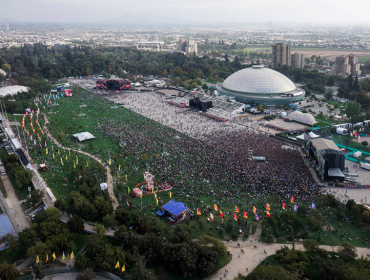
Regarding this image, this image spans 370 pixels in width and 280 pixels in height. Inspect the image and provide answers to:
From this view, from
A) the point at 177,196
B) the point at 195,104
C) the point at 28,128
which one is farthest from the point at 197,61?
the point at 177,196

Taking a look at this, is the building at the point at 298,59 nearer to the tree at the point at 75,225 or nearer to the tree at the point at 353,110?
the tree at the point at 353,110

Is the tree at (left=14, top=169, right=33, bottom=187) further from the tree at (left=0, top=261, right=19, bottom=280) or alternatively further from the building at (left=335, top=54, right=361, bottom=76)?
the building at (left=335, top=54, right=361, bottom=76)

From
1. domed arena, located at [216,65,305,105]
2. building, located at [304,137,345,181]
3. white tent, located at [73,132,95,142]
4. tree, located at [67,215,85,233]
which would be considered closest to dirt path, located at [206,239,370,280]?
building, located at [304,137,345,181]

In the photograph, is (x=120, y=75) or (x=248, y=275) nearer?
(x=248, y=275)

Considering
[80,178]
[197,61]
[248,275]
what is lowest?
[248,275]

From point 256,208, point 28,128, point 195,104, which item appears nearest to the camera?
point 256,208

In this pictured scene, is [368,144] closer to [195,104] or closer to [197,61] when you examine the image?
[195,104]
